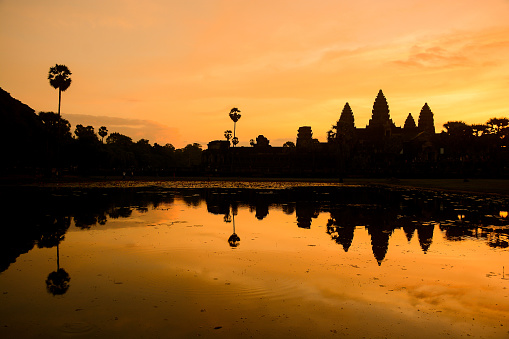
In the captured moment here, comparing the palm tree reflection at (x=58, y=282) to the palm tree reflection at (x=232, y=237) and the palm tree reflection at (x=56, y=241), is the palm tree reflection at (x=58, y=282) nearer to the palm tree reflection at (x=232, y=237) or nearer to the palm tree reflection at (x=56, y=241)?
the palm tree reflection at (x=56, y=241)

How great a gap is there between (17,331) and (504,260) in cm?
1097

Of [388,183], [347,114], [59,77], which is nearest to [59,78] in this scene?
[59,77]

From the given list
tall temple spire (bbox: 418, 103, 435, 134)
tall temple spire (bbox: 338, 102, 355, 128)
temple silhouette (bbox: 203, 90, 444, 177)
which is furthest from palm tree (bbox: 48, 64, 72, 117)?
tall temple spire (bbox: 418, 103, 435, 134)

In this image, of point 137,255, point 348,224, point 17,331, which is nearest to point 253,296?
point 17,331

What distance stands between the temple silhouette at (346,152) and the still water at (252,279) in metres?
69.8

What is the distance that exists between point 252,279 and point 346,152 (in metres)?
100

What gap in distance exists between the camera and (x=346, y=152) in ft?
349

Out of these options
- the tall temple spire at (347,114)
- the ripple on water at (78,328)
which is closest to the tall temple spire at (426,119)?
the tall temple spire at (347,114)

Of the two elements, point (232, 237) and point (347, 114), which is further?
point (347, 114)

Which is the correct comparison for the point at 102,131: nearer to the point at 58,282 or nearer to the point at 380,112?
the point at 380,112

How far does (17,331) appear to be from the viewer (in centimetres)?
619

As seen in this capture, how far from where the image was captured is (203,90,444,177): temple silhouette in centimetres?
9800

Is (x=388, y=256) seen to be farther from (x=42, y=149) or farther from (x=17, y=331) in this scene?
(x=42, y=149)

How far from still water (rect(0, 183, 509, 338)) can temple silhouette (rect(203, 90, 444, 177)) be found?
2747 inches
